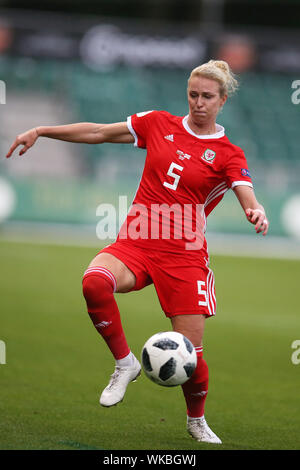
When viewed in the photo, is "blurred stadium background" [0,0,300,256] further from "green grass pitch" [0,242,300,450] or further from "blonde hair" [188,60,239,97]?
"blonde hair" [188,60,239,97]

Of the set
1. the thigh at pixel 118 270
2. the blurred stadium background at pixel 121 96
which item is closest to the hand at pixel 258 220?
the thigh at pixel 118 270

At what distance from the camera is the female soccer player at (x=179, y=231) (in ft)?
18.4

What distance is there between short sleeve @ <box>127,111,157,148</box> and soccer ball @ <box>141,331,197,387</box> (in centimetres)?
151

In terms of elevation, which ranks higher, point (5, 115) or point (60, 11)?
point (60, 11)

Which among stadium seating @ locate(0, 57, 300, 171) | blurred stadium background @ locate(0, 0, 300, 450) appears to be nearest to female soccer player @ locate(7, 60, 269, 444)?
blurred stadium background @ locate(0, 0, 300, 450)

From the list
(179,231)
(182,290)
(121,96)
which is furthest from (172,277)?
(121,96)

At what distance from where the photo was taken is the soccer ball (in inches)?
207

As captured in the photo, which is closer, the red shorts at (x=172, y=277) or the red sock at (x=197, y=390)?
the red shorts at (x=172, y=277)

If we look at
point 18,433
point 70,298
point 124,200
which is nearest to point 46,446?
point 18,433

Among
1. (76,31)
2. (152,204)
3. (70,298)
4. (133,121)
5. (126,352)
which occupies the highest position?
(76,31)

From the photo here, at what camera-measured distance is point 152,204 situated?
5.82m

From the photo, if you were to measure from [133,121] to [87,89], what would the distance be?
21.4 metres

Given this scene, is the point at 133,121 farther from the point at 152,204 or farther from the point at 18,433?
the point at 18,433

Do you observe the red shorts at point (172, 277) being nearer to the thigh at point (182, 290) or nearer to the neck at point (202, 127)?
the thigh at point (182, 290)
